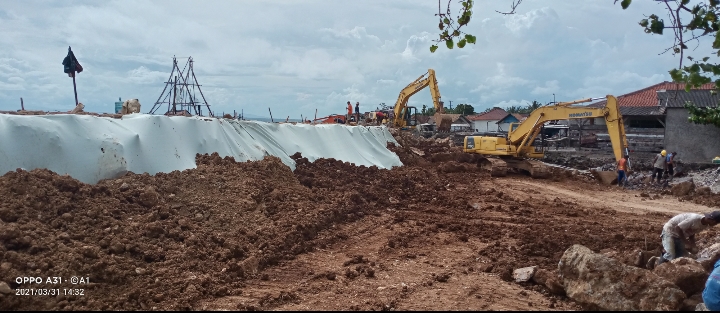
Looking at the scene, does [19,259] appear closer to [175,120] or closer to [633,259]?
[175,120]

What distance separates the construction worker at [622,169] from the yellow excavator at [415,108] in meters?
8.44

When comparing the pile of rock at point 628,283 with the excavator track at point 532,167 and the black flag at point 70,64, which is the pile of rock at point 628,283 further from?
the excavator track at point 532,167

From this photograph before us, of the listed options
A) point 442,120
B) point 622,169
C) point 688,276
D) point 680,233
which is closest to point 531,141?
point 622,169

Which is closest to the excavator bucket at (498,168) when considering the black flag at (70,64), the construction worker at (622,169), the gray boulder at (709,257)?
the construction worker at (622,169)

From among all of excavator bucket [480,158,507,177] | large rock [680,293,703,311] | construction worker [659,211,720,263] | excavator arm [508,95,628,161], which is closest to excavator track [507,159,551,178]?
excavator arm [508,95,628,161]

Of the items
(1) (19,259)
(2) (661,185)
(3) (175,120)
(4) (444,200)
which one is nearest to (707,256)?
(4) (444,200)

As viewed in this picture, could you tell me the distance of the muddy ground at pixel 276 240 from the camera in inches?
190

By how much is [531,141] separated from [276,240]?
11.3 meters

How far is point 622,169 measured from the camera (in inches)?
533

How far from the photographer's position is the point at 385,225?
28.3ft

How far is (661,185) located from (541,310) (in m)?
11.6

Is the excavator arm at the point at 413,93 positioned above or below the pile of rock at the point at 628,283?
above

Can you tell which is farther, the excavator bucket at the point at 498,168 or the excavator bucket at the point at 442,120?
the excavator bucket at the point at 442,120

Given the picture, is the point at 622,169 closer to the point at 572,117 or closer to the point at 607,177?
the point at 607,177
